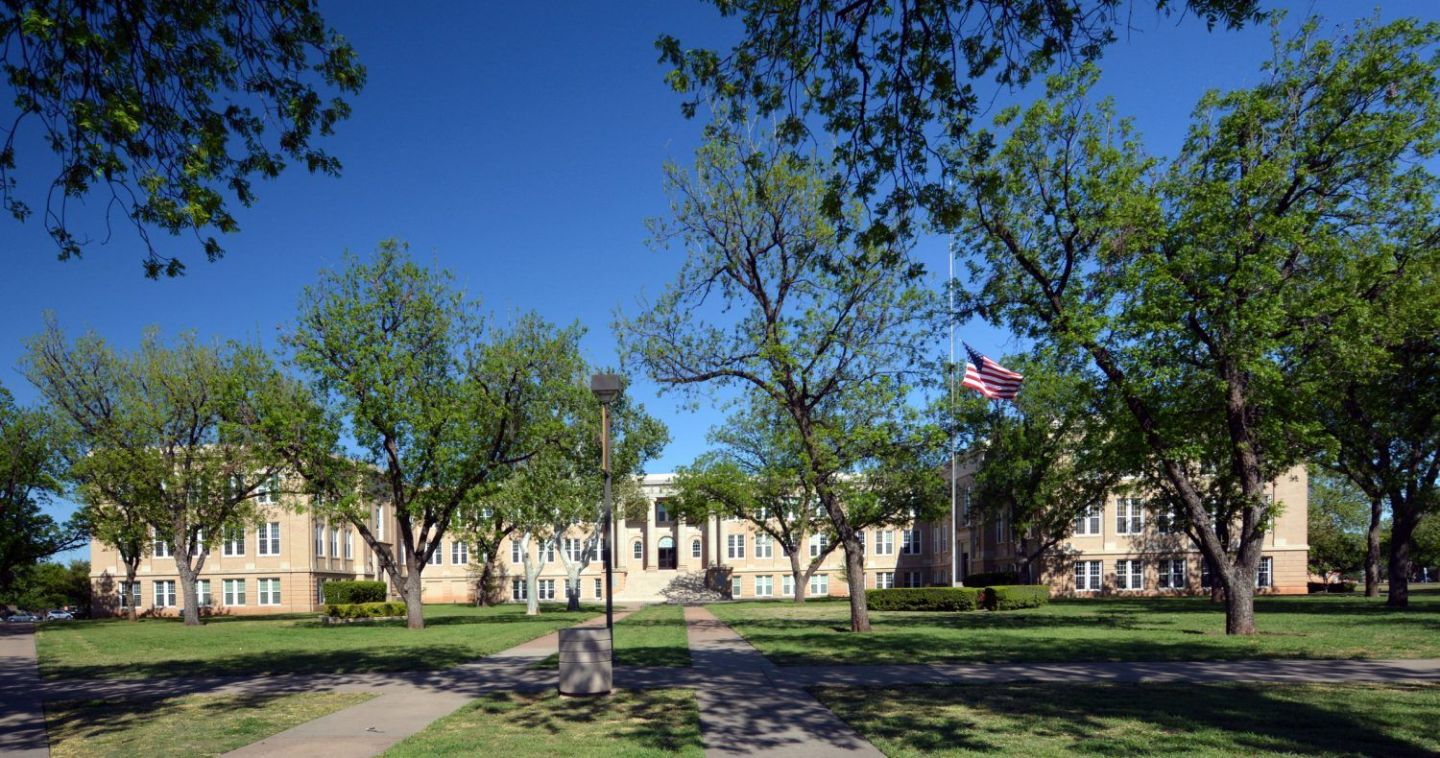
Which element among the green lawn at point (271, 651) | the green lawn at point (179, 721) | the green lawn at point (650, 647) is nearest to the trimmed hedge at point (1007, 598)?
the green lawn at point (650, 647)

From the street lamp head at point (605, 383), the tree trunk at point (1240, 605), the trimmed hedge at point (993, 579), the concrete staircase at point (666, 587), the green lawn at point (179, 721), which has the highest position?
the street lamp head at point (605, 383)

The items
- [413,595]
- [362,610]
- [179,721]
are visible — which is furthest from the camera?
[362,610]

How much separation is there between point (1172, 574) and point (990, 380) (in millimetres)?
35703

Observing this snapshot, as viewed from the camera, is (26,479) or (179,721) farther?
(26,479)

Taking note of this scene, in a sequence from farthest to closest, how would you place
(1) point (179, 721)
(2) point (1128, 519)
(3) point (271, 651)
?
(2) point (1128, 519) < (3) point (271, 651) < (1) point (179, 721)

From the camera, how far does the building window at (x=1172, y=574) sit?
188 ft

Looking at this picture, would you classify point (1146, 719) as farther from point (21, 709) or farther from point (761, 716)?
point (21, 709)

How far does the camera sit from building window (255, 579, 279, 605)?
5672 cm

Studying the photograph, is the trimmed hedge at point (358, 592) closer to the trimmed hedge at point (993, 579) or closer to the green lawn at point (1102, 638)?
the green lawn at point (1102, 638)

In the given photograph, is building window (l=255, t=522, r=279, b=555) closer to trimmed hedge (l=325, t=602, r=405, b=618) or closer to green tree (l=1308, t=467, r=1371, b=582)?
trimmed hedge (l=325, t=602, r=405, b=618)

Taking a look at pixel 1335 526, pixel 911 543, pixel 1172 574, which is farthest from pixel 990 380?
pixel 1335 526

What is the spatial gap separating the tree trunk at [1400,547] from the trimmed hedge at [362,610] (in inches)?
1506

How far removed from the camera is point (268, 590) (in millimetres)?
56844

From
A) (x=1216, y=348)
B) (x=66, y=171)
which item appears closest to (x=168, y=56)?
(x=66, y=171)
